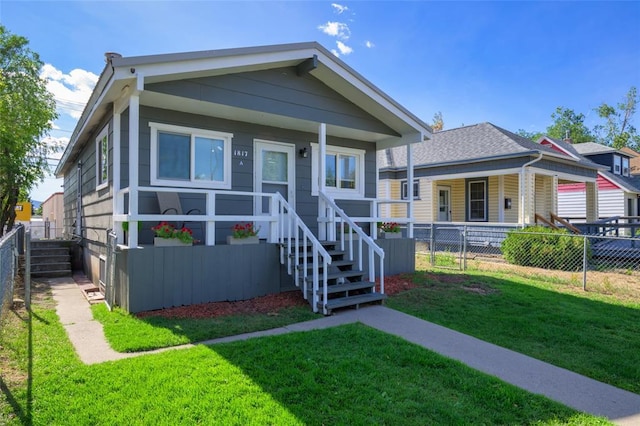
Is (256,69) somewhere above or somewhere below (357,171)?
above

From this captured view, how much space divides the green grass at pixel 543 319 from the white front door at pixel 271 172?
10.5 feet

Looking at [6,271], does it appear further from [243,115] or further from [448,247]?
[448,247]

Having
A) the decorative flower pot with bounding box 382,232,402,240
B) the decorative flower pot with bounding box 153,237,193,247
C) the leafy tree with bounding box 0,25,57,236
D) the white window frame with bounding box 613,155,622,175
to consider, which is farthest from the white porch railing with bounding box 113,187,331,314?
the white window frame with bounding box 613,155,622,175

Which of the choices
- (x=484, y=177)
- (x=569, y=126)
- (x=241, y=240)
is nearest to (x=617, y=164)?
(x=484, y=177)

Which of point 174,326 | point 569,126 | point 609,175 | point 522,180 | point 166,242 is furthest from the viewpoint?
point 569,126

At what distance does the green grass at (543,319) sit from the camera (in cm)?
397

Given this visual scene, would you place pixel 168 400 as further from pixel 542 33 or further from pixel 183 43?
pixel 542 33

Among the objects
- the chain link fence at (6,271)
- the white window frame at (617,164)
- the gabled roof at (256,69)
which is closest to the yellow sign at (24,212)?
the gabled roof at (256,69)

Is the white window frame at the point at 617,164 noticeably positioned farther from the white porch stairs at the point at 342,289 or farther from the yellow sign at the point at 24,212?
the yellow sign at the point at 24,212

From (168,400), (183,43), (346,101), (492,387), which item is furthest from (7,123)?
(492,387)

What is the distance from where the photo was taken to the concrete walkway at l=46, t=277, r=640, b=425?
10.1ft

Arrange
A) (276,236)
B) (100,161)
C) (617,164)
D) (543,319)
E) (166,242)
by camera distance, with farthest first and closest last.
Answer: (617,164), (100,161), (276,236), (166,242), (543,319)

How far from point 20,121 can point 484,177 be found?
16106 mm

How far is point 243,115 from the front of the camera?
7.10 m
